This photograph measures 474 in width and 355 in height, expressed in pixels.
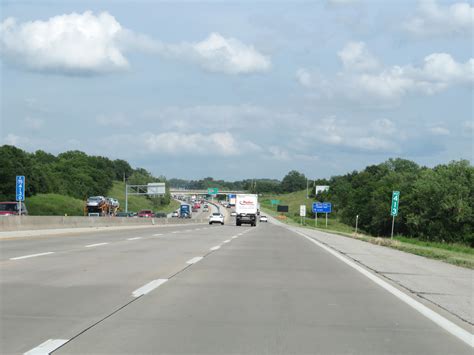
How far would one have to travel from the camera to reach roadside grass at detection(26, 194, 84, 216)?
107 meters

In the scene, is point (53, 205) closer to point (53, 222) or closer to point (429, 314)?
point (53, 222)

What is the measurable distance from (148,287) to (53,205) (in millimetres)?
104941

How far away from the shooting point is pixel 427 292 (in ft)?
41.6

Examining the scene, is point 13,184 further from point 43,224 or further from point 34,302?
point 34,302

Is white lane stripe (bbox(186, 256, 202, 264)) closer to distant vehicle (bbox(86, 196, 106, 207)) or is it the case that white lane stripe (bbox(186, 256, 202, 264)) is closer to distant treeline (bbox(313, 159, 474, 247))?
distant vehicle (bbox(86, 196, 106, 207))

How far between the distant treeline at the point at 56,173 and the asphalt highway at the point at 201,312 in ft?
341

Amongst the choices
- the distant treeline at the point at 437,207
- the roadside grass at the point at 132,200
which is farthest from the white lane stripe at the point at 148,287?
the roadside grass at the point at 132,200

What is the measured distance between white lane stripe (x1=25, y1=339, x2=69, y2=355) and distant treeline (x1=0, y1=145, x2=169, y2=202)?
109805 millimetres

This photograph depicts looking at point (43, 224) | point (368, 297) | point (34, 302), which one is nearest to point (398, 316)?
point (368, 297)

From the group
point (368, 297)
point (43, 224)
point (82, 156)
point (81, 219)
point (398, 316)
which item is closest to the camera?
point (398, 316)

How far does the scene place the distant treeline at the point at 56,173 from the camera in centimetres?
11369

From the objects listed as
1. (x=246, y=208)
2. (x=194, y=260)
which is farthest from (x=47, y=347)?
(x=246, y=208)

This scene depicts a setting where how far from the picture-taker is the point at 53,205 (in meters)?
112

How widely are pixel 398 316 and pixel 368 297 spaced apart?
A: 197 centimetres
